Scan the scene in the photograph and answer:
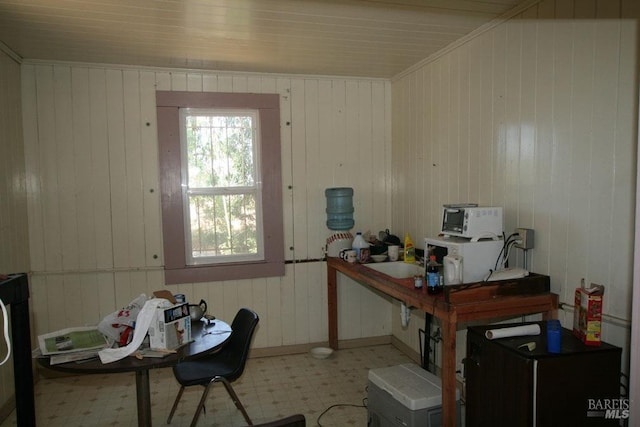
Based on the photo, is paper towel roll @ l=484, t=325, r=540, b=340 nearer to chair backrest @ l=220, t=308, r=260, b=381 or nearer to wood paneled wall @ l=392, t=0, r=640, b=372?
wood paneled wall @ l=392, t=0, r=640, b=372

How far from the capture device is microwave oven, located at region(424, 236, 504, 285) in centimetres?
253

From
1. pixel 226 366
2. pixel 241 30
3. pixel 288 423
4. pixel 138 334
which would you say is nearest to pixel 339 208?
pixel 241 30

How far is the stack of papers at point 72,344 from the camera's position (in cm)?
206

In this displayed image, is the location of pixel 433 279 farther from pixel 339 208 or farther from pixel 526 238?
pixel 339 208

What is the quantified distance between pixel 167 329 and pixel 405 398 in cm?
125

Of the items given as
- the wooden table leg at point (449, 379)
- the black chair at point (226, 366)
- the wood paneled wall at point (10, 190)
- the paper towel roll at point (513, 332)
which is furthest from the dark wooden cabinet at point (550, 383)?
the wood paneled wall at point (10, 190)

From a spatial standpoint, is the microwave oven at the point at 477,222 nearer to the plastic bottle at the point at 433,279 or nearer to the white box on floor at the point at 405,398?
the plastic bottle at the point at 433,279

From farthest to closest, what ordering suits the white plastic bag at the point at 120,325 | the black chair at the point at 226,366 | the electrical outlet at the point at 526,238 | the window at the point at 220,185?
the window at the point at 220,185 < the electrical outlet at the point at 526,238 < the black chair at the point at 226,366 < the white plastic bag at the point at 120,325

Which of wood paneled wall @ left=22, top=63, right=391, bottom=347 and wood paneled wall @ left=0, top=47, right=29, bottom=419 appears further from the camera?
wood paneled wall @ left=22, top=63, right=391, bottom=347

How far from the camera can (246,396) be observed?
327cm

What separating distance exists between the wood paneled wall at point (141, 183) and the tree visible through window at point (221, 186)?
0.25 meters

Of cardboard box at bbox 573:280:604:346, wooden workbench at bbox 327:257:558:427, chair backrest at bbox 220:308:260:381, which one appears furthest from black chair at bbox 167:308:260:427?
cardboard box at bbox 573:280:604:346

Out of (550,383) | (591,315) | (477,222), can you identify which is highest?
(477,222)

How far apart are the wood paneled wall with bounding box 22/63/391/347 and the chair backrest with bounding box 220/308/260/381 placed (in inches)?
47.7
